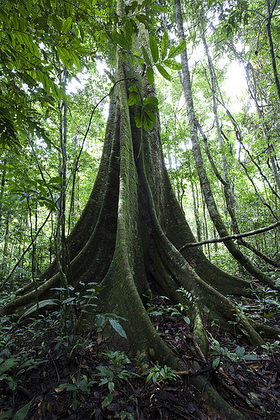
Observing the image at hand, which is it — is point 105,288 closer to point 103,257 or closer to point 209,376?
point 103,257

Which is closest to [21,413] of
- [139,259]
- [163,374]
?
[163,374]

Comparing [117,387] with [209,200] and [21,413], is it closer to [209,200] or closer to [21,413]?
[21,413]

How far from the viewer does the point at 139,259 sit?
10.5 feet

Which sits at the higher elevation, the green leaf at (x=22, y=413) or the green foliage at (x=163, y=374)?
the green leaf at (x=22, y=413)

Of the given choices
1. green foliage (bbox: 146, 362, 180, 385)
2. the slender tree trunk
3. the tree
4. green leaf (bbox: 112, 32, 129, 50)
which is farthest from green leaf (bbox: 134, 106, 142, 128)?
the slender tree trunk

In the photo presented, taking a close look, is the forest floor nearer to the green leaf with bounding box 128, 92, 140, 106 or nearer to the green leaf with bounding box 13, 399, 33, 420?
the green leaf with bounding box 13, 399, 33, 420

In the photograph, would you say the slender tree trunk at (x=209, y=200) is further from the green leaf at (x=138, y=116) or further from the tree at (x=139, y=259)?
the green leaf at (x=138, y=116)

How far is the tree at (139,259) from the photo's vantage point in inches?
76.7

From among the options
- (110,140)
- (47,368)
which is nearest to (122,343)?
(47,368)

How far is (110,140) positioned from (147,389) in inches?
158

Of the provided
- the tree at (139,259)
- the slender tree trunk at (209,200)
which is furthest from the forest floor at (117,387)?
the slender tree trunk at (209,200)

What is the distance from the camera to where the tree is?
1947 millimetres

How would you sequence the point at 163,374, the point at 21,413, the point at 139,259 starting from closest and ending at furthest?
the point at 21,413
the point at 163,374
the point at 139,259

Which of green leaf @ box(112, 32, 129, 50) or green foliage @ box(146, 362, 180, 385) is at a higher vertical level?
green leaf @ box(112, 32, 129, 50)
